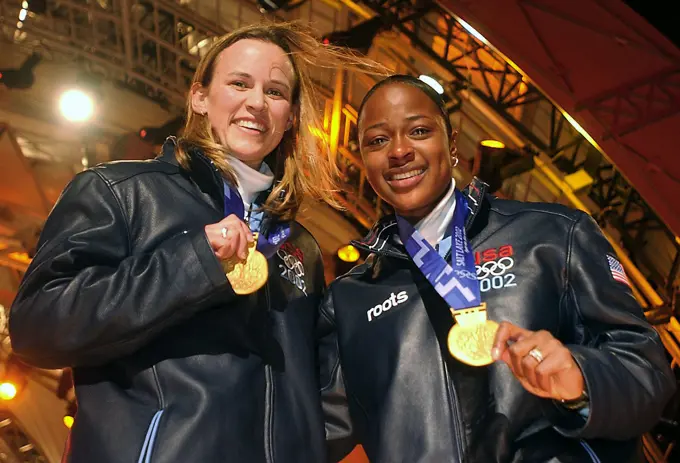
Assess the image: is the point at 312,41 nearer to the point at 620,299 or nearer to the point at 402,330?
the point at 402,330

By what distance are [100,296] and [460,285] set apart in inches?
38.5

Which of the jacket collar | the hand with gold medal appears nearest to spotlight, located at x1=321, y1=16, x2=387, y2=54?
the jacket collar

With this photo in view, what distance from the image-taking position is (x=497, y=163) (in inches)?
284

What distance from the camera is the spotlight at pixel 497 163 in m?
7.17

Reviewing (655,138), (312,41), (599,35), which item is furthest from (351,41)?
(312,41)

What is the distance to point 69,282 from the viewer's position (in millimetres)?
1913

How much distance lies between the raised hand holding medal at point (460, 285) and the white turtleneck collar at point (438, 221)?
4 centimetres

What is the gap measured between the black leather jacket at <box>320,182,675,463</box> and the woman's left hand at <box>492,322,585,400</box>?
8 centimetres

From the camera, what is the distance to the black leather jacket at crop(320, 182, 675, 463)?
197 centimetres

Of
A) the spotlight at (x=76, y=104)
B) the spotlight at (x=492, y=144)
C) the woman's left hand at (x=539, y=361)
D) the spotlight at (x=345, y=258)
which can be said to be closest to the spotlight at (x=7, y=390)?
the spotlight at (x=76, y=104)

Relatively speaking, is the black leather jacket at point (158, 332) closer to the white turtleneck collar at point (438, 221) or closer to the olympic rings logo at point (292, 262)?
the olympic rings logo at point (292, 262)

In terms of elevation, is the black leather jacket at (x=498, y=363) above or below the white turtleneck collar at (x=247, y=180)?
below

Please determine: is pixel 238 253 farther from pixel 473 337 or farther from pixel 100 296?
pixel 473 337

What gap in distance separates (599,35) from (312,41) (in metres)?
4.34
